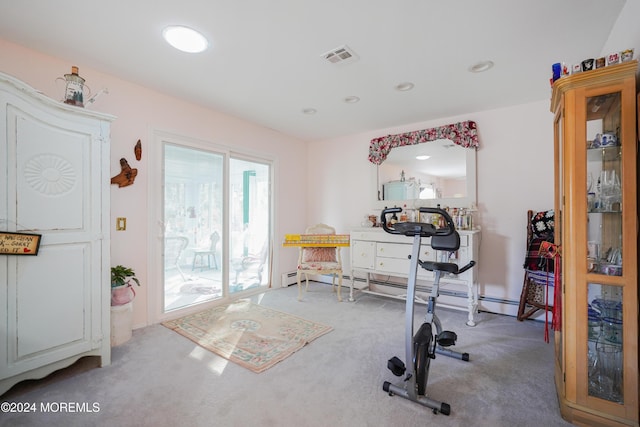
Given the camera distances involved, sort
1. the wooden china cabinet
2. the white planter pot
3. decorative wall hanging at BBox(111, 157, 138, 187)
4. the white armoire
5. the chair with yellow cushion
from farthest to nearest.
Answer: the chair with yellow cushion, decorative wall hanging at BBox(111, 157, 138, 187), the white planter pot, the white armoire, the wooden china cabinet

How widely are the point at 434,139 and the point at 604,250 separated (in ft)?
8.00

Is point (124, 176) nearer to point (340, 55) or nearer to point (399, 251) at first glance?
point (340, 55)

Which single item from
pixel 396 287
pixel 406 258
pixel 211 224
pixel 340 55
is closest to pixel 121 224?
pixel 211 224

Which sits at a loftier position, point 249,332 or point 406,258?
point 406,258

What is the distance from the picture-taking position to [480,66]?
2393mm

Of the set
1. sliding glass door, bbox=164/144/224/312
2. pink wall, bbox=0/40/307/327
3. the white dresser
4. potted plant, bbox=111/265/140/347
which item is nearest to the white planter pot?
potted plant, bbox=111/265/140/347

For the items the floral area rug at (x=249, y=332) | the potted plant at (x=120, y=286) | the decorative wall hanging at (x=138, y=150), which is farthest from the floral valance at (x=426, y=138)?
the potted plant at (x=120, y=286)

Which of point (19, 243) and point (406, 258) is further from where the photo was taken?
point (406, 258)

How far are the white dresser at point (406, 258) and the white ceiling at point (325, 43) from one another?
5.24 ft

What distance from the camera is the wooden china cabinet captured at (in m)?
1.41

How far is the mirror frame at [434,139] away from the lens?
3.41 metres

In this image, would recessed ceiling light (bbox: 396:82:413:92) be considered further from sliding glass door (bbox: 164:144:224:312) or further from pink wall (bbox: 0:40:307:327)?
sliding glass door (bbox: 164:144:224:312)

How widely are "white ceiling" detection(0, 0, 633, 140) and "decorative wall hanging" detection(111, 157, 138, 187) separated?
2.67ft

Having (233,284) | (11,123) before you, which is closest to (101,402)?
(11,123)
